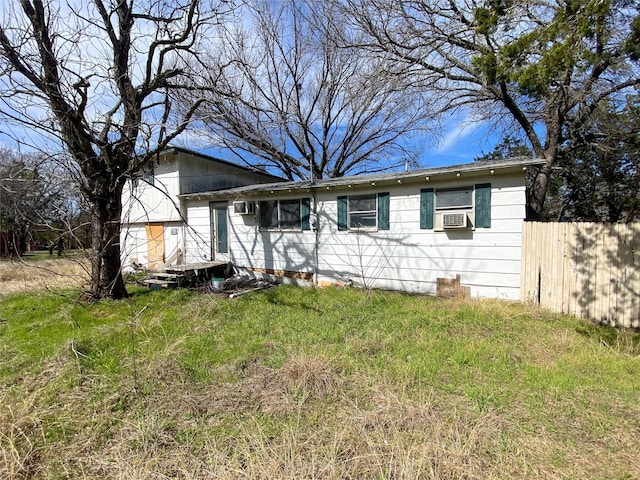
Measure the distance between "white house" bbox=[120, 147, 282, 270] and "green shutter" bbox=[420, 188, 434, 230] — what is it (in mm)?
6751

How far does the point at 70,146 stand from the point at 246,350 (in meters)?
5.46

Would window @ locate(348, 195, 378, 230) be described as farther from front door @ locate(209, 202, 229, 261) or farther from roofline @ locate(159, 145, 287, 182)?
roofline @ locate(159, 145, 287, 182)

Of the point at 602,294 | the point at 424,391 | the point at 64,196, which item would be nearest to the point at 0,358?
the point at 64,196

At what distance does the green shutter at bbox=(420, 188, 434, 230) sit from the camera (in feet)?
22.6

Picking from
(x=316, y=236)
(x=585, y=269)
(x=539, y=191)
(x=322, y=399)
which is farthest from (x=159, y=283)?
(x=539, y=191)

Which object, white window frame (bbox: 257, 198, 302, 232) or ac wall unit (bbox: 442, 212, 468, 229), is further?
white window frame (bbox: 257, 198, 302, 232)

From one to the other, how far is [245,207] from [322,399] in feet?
23.6

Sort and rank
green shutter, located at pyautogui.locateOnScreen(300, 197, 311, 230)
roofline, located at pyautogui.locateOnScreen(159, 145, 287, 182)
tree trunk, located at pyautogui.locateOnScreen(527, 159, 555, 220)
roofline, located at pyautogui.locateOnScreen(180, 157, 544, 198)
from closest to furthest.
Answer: roofline, located at pyautogui.locateOnScreen(180, 157, 544, 198) → green shutter, located at pyautogui.locateOnScreen(300, 197, 311, 230) → tree trunk, located at pyautogui.locateOnScreen(527, 159, 555, 220) → roofline, located at pyautogui.locateOnScreen(159, 145, 287, 182)

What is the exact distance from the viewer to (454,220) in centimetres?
648

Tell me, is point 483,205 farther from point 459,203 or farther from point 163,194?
point 163,194

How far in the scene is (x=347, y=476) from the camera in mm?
1978

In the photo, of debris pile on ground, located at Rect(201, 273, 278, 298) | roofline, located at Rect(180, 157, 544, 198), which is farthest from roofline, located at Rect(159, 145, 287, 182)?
debris pile on ground, located at Rect(201, 273, 278, 298)

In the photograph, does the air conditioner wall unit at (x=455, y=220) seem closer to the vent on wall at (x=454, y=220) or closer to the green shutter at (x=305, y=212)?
the vent on wall at (x=454, y=220)

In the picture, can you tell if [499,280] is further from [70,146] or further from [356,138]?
[356,138]
